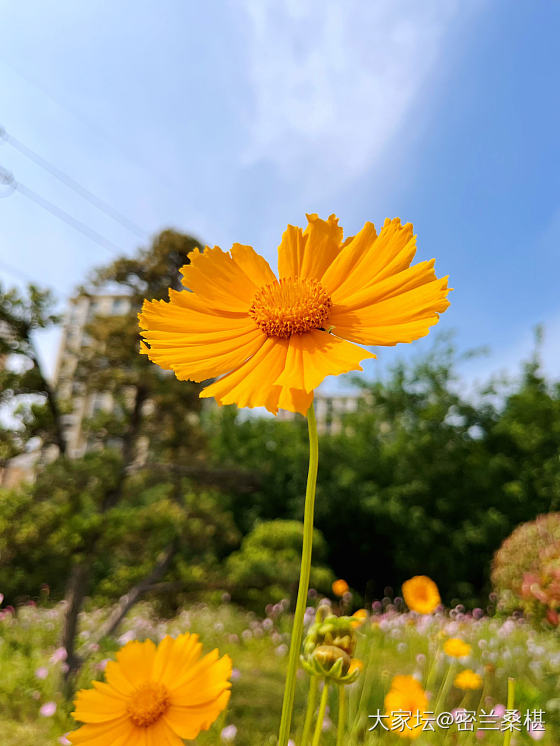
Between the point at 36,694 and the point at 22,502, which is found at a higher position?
the point at 22,502

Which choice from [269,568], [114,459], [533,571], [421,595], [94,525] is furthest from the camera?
[269,568]

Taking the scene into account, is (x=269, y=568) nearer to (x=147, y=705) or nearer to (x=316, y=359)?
(x=147, y=705)

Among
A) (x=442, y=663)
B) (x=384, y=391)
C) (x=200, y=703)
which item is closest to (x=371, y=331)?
(x=200, y=703)

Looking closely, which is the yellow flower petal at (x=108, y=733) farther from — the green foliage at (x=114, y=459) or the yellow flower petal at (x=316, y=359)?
the green foliage at (x=114, y=459)

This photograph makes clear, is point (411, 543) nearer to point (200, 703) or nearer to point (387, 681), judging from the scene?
point (387, 681)

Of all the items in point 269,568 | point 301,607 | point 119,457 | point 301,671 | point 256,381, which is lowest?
point 301,671

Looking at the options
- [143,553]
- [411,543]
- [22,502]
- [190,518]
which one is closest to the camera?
[22,502]

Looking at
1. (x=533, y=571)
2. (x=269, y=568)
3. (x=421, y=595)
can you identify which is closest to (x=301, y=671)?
(x=269, y=568)
